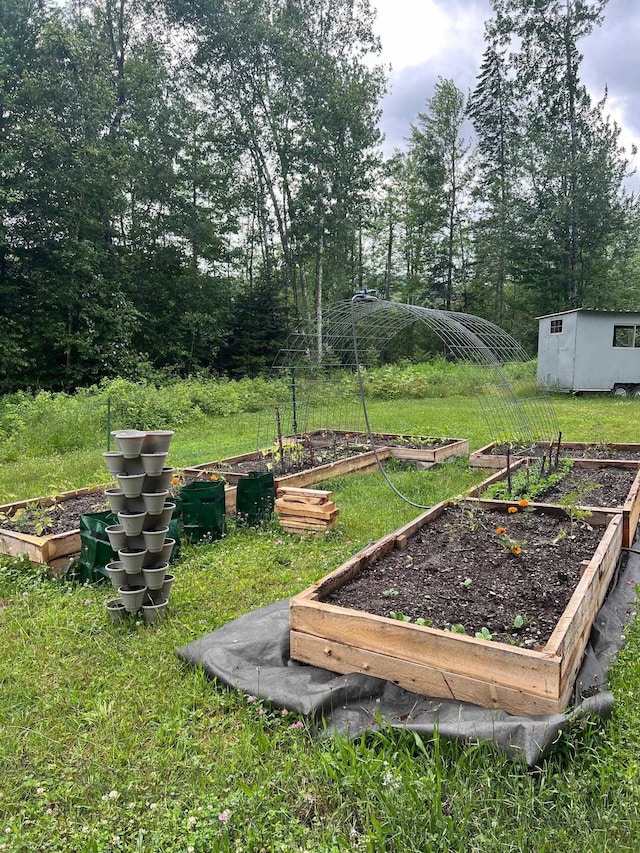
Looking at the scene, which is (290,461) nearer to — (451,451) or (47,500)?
(451,451)

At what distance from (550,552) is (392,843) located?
180 centimetres

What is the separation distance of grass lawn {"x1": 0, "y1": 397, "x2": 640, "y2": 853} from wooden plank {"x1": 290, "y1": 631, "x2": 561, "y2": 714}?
0.52 feet

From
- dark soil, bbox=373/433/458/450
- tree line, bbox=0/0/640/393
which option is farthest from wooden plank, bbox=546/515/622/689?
tree line, bbox=0/0/640/393

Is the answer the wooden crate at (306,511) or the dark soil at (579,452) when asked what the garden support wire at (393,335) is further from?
the wooden crate at (306,511)

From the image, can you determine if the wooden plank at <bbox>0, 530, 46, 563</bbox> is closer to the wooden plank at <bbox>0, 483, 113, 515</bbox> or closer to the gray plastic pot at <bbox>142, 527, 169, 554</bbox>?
the wooden plank at <bbox>0, 483, 113, 515</bbox>

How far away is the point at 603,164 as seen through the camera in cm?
1789

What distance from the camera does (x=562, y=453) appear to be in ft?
17.8

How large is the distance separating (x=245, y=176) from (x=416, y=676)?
61.0 ft

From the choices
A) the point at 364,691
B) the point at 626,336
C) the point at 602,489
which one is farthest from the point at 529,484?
the point at 626,336

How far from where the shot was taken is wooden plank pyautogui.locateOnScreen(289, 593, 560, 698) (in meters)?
1.69

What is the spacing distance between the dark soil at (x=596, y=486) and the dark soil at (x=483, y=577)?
66cm

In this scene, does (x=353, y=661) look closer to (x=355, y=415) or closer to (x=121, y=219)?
(x=355, y=415)

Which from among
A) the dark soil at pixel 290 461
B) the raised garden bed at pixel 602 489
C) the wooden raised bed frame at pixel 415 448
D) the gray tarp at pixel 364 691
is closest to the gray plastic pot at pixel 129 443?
the gray tarp at pixel 364 691

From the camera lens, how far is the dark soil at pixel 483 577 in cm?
217
